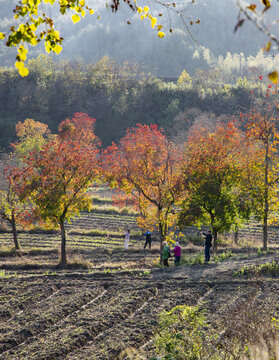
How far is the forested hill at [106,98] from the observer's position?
8306cm

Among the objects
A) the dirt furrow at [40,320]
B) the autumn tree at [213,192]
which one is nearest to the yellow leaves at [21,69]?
the dirt furrow at [40,320]

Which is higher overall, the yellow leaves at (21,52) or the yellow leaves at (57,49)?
the yellow leaves at (57,49)

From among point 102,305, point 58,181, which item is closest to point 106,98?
point 58,181

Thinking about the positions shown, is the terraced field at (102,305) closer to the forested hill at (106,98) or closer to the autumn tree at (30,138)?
the autumn tree at (30,138)

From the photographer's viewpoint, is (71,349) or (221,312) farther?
(221,312)

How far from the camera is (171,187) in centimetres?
2248

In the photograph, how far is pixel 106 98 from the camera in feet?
284

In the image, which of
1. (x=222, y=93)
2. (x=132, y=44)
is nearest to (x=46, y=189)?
(x=222, y=93)

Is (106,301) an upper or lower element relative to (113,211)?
lower

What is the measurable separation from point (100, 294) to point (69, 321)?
122 inches

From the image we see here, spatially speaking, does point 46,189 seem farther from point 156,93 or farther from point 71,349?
point 156,93

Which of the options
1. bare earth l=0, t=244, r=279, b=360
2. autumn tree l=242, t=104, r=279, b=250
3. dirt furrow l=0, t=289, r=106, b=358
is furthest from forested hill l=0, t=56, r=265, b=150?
dirt furrow l=0, t=289, r=106, b=358

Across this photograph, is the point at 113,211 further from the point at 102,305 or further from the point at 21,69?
the point at 21,69

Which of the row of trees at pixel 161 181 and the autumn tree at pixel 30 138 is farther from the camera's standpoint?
the autumn tree at pixel 30 138
